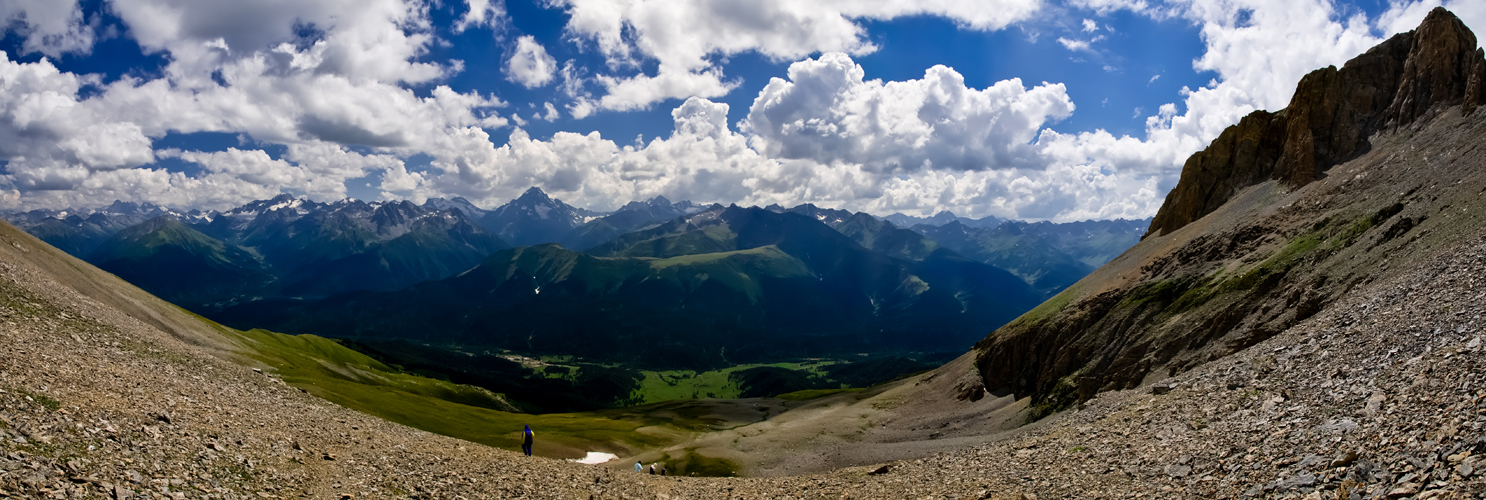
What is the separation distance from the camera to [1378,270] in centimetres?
4809

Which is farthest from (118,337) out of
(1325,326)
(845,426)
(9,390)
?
(1325,326)

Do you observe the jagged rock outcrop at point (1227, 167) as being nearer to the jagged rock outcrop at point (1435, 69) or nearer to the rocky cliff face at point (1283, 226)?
the rocky cliff face at point (1283, 226)

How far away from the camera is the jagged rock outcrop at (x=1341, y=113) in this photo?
283 ft

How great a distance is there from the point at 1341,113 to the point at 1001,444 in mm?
95685

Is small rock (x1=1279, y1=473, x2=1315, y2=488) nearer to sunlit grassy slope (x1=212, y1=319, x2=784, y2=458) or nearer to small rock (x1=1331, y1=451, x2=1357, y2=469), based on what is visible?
small rock (x1=1331, y1=451, x2=1357, y2=469)

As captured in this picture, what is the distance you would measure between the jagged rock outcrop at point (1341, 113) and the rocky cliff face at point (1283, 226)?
21 cm

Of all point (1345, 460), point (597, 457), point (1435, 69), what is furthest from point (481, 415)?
point (1435, 69)

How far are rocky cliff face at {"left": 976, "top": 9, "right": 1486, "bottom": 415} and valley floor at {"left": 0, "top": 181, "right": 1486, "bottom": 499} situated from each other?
1261 centimetres

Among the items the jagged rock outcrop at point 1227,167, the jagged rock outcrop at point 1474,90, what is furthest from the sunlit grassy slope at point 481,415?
the jagged rock outcrop at point 1474,90

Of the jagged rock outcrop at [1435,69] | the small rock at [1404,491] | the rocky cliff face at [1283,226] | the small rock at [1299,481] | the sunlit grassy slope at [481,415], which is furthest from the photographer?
the jagged rock outcrop at [1435,69]

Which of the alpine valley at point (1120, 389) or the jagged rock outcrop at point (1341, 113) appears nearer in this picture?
the alpine valley at point (1120, 389)

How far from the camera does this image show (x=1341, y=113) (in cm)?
9688

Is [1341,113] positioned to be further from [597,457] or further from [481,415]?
[481,415]

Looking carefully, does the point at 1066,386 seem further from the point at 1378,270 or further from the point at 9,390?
the point at 9,390
